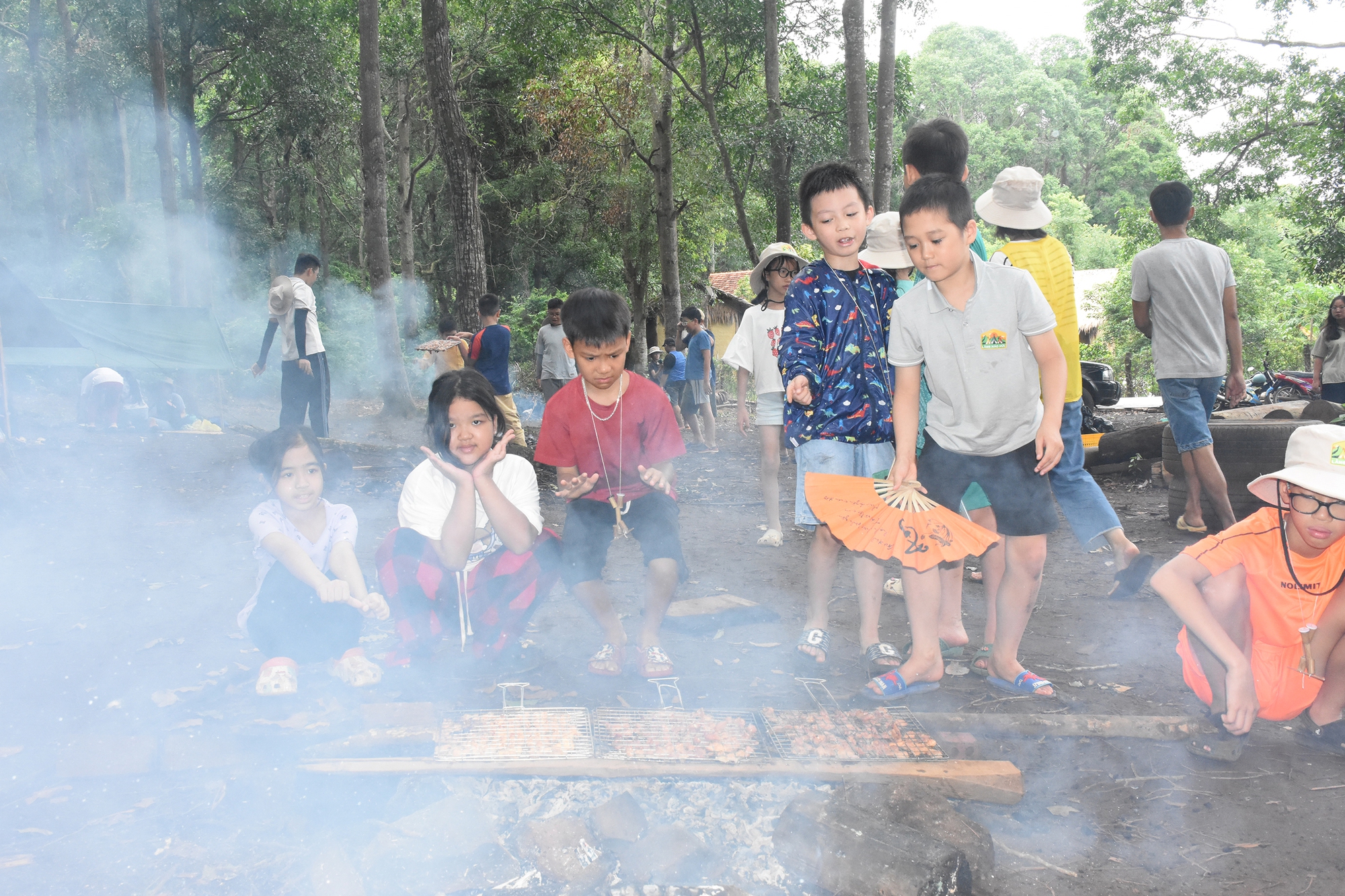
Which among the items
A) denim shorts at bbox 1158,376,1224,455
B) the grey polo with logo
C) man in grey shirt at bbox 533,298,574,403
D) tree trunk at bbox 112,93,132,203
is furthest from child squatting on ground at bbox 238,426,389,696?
tree trunk at bbox 112,93,132,203

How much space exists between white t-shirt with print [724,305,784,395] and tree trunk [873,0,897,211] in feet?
22.3

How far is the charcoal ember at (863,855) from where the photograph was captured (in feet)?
7.02

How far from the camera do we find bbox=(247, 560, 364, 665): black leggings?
123 inches

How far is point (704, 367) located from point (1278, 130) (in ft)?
29.2

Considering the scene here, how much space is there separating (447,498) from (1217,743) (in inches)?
110

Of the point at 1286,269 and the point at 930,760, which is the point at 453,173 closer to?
the point at 930,760

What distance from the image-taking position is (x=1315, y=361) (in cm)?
896

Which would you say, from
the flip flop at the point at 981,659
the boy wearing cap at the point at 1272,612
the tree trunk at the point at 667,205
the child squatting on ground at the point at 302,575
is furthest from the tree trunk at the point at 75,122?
the boy wearing cap at the point at 1272,612

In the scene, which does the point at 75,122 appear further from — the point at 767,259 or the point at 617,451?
the point at 617,451

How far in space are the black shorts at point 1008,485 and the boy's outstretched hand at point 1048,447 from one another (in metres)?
0.11

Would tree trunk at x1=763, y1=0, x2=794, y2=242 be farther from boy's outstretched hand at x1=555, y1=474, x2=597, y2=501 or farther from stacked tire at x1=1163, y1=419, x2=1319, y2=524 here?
boy's outstretched hand at x1=555, y1=474, x2=597, y2=501

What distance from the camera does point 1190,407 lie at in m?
4.89

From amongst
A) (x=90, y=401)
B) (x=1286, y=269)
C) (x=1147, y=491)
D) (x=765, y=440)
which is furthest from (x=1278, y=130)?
(x=1286, y=269)

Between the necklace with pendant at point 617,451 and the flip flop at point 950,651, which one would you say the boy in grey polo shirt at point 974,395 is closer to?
the flip flop at point 950,651
